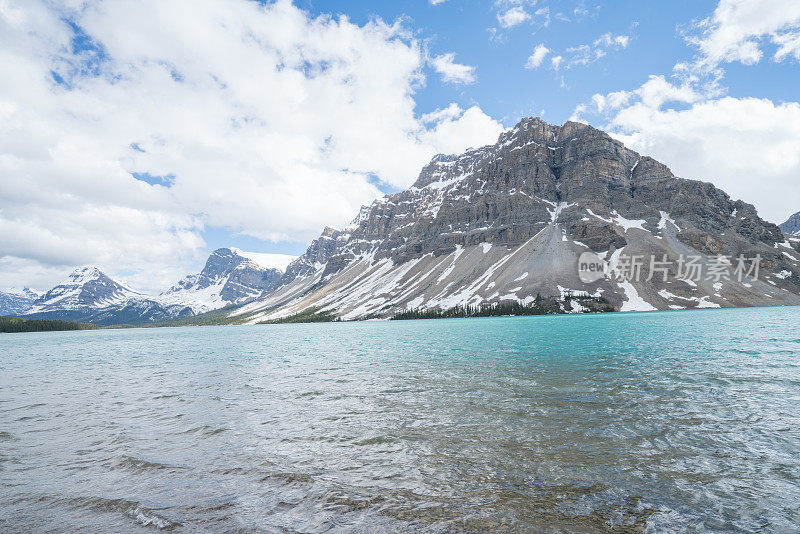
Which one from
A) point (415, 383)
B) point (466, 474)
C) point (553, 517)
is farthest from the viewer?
point (415, 383)

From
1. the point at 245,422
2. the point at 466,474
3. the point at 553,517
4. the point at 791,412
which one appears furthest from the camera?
the point at 245,422

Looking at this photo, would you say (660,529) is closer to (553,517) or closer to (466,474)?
(553,517)

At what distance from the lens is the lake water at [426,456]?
9.66m

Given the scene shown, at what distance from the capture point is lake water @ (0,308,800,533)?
966 cm

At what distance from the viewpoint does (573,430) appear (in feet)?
51.3

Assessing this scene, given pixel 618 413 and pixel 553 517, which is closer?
pixel 553 517

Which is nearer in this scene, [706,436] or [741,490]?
[741,490]

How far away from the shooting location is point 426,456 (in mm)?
13867

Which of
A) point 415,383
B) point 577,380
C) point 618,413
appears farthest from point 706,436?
point 415,383

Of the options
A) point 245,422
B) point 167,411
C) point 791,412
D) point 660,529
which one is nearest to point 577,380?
point 791,412

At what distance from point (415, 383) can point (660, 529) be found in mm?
19974

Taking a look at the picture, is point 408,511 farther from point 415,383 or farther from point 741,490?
point 415,383

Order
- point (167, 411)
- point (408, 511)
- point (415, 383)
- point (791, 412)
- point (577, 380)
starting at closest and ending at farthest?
point (408, 511)
point (791, 412)
point (167, 411)
point (577, 380)
point (415, 383)

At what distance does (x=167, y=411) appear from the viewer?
2305cm
